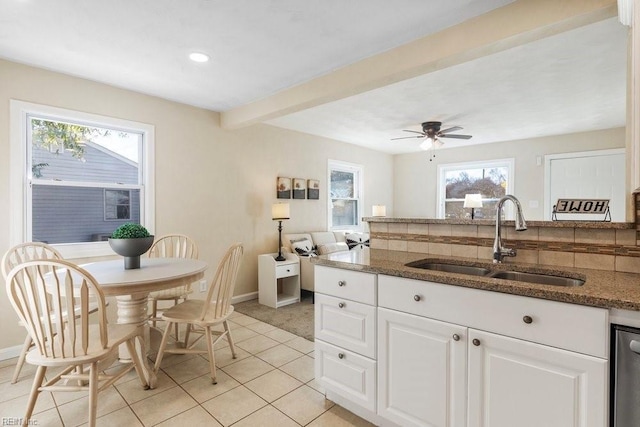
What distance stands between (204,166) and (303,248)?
1.67 metres

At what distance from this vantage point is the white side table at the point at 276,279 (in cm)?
403

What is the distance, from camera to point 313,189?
5.27 meters

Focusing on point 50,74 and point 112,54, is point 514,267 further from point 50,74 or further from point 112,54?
point 50,74

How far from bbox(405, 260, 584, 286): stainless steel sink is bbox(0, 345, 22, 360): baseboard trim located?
10.6 feet

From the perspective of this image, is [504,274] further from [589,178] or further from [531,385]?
[589,178]

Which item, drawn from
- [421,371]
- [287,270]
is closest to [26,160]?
[287,270]

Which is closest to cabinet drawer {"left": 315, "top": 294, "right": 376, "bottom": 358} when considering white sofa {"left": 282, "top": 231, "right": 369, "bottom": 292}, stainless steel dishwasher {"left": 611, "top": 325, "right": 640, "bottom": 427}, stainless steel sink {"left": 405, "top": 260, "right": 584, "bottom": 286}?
stainless steel sink {"left": 405, "top": 260, "right": 584, "bottom": 286}

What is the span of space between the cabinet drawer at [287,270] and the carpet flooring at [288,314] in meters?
0.38

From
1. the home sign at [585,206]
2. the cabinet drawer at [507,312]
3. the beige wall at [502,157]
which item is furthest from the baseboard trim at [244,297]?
the beige wall at [502,157]

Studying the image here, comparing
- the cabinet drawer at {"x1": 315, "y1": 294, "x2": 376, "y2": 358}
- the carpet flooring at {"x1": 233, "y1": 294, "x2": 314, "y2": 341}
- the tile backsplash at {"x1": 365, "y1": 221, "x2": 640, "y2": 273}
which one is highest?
the tile backsplash at {"x1": 365, "y1": 221, "x2": 640, "y2": 273}

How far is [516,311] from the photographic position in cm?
128

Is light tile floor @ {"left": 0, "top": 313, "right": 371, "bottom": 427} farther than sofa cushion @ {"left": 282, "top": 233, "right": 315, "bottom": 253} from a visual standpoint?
No

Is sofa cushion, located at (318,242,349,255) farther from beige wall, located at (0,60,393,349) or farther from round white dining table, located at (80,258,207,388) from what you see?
round white dining table, located at (80,258,207,388)

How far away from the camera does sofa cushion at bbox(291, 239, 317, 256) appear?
4.47 metres
